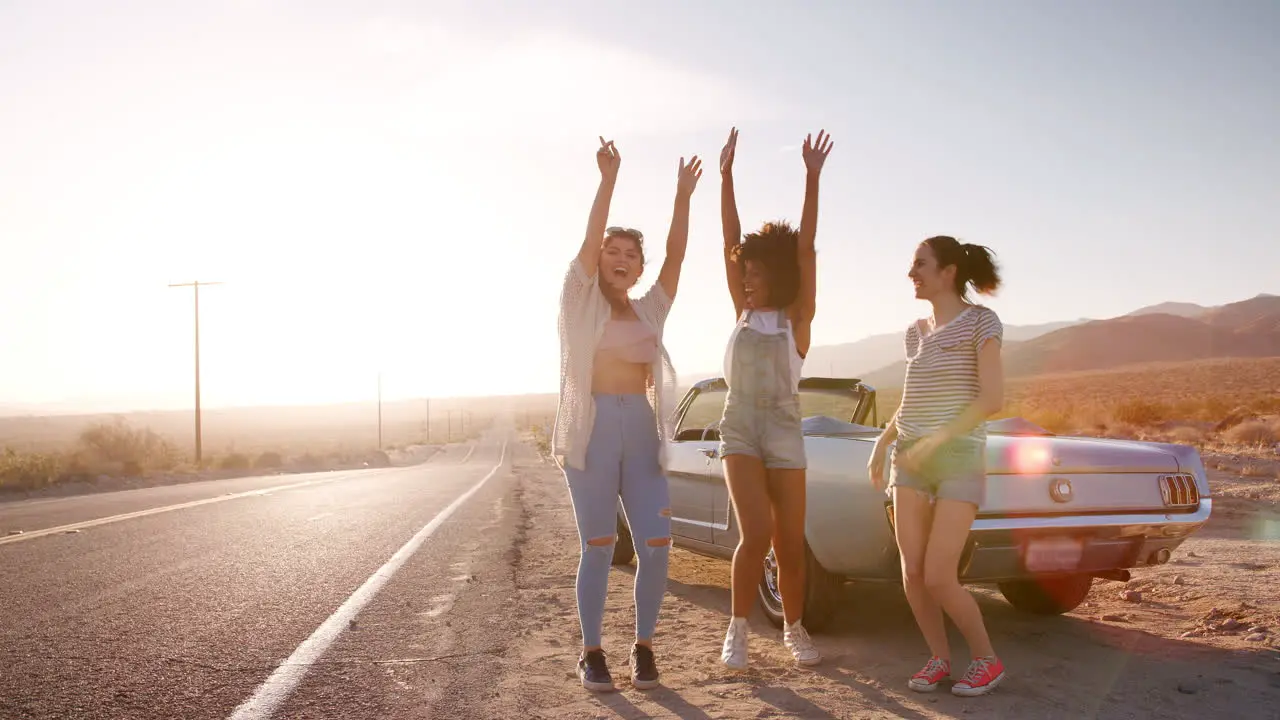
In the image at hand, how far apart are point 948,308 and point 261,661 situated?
337cm

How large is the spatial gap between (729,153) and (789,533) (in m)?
1.77

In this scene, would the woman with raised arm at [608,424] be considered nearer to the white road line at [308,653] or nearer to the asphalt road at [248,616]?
the asphalt road at [248,616]

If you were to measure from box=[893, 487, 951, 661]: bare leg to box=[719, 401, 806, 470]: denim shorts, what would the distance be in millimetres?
449

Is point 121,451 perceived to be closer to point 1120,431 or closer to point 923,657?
point 1120,431

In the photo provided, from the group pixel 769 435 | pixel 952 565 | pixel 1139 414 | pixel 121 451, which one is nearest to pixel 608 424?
pixel 769 435

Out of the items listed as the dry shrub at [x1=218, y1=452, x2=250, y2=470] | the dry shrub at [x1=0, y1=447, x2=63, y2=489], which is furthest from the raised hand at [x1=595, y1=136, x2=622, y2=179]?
the dry shrub at [x1=218, y1=452, x2=250, y2=470]

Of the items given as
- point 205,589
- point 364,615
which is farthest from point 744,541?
point 205,589

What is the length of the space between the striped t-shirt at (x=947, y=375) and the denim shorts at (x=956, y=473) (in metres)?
0.07

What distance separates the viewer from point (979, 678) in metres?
3.58

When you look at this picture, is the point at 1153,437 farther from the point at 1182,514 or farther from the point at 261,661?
the point at 261,661

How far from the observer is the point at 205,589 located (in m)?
5.92

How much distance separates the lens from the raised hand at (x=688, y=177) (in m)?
4.09

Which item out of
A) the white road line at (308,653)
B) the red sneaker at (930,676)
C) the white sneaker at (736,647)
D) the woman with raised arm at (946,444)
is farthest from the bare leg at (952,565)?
the white road line at (308,653)

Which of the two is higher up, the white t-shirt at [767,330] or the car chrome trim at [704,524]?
the white t-shirt at [767,330]
